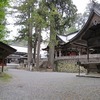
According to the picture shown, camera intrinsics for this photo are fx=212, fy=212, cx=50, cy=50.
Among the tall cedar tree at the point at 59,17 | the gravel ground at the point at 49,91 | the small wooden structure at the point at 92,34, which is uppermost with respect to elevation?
the tall cedar tree at the point at 59,17

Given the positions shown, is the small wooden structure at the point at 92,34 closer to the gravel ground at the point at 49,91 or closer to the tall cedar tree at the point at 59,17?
the gravel ground at the point at 49,91

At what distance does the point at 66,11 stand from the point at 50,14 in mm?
4642

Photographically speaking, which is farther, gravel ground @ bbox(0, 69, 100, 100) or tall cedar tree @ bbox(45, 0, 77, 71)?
tall cedar tree @ bbox(45, 0, 77, 71)

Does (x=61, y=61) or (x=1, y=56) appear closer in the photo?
(x=1, y=56)

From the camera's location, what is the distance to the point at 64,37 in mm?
38094

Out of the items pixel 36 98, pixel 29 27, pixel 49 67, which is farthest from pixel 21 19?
pixel 36 98

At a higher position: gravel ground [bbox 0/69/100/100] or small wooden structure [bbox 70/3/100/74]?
small wooden structure [bbox 70/3/100/74]

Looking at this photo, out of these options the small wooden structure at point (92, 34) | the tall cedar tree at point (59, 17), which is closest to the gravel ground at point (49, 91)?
the small wooden structure at point (92, 34)

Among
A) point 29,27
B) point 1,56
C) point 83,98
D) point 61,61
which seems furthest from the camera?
point 29,27

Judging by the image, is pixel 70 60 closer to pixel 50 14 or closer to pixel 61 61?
pixel 61 61

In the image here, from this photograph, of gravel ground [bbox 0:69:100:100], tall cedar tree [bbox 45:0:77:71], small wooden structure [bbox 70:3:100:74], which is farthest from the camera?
tall cedar tree [bbox 45:0:77:71]

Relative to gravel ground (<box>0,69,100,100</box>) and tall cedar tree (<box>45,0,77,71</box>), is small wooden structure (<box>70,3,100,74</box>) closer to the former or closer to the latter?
gravel ground (<box>0,69,100,100</box>)

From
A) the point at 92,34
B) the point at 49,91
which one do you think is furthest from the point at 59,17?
the point at 49,91

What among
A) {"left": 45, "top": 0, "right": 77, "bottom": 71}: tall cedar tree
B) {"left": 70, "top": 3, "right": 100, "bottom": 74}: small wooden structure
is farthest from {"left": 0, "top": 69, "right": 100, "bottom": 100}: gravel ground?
{"left": 45, "top": 0, "right": 77, "bottom": 71}: tall cedar tree
